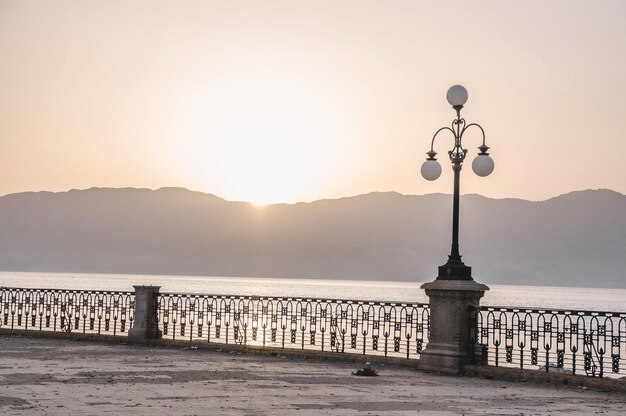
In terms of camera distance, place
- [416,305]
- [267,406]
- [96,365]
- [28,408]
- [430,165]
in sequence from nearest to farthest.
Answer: [28,408] < [267,406] < [96,365] < [430,165] < [416,305]

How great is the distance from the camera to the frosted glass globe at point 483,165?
822 inches

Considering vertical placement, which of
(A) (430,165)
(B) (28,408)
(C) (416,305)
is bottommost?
(B) (28,408)

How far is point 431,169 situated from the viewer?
846 inches

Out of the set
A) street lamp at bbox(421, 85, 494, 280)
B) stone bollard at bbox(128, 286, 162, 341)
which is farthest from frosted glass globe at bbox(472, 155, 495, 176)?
stone bollard at bbox(128, 286, 162, 341)

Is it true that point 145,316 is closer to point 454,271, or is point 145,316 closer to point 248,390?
point 454,271

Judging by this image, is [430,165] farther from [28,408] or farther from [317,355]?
[28,408]

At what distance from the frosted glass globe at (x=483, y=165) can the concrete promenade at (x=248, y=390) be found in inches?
181

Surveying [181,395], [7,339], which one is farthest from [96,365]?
[7,339]

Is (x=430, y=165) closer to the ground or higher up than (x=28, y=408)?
higher up

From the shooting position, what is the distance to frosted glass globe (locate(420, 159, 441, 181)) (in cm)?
2150

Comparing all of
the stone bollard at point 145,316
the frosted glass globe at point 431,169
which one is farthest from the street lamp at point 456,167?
the stone bollard at point 145,316

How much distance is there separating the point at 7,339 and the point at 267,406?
14410 mm

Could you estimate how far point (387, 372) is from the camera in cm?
1934

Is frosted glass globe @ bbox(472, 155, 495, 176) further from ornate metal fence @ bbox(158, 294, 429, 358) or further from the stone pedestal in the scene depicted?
ornate metal fence @ bbox(158, 294, 429, 358)
